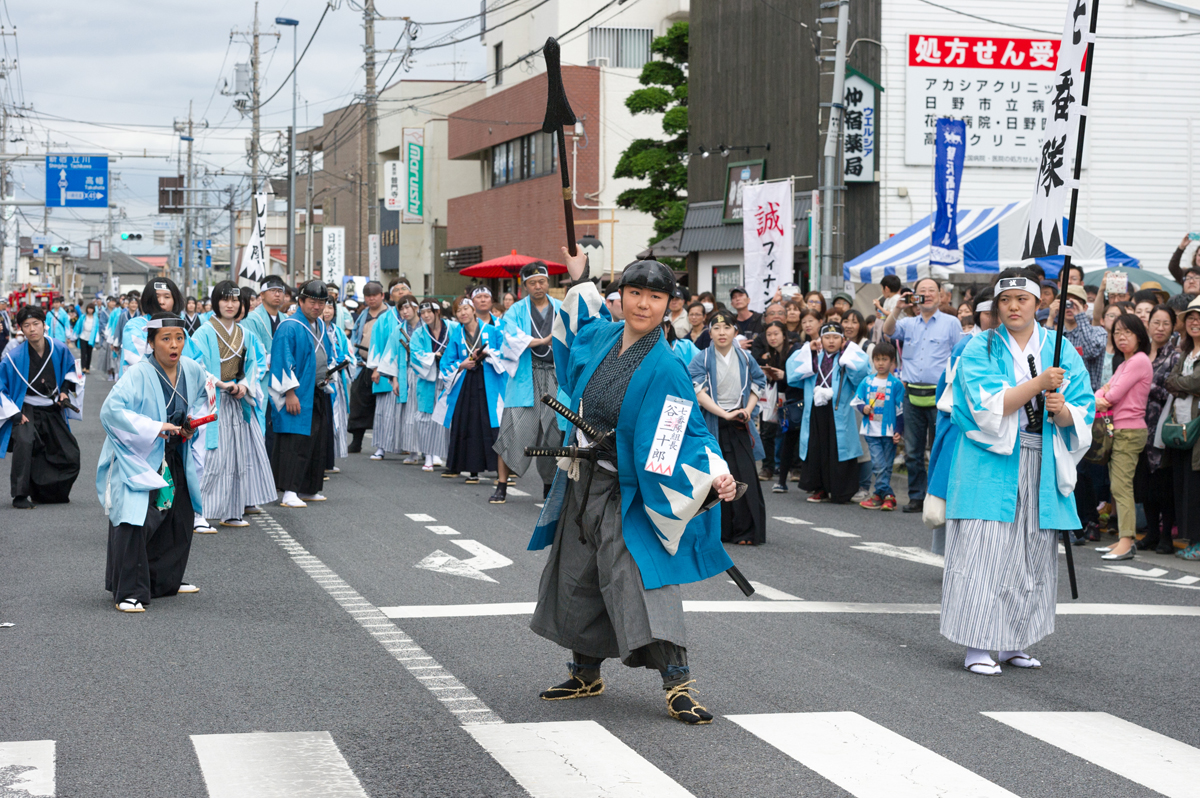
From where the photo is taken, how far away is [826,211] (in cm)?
1745

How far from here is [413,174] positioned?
4728 centimetres

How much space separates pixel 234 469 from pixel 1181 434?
7.36m

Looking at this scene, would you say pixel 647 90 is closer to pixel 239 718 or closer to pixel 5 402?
pixel 5 402

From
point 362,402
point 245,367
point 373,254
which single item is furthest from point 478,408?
point 373,254

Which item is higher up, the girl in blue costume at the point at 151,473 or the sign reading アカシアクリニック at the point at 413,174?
the sign reading アカシアクリニック at the point at 413,174

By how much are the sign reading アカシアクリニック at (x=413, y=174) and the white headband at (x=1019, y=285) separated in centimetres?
4170

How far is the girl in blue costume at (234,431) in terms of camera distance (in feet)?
34.9

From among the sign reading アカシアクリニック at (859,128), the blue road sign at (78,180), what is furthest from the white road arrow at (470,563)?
the blue road sign at (78,180)

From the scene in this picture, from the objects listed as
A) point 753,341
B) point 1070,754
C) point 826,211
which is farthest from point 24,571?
point 826,211

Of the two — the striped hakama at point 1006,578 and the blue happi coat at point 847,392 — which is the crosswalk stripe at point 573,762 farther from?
the blue happi coat at point 847,392

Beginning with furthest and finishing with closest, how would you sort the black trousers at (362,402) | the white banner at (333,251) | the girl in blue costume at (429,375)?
the white banner at (333,251) < the black trousers at (362,402) < the girl in blue costume at (429,375)

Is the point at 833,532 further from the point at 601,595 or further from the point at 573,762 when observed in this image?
the point at 573,762

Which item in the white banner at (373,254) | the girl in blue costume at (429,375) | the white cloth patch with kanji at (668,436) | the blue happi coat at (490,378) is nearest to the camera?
the white cloth patch with kanji at (668,436)

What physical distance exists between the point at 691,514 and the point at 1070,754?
167cm
